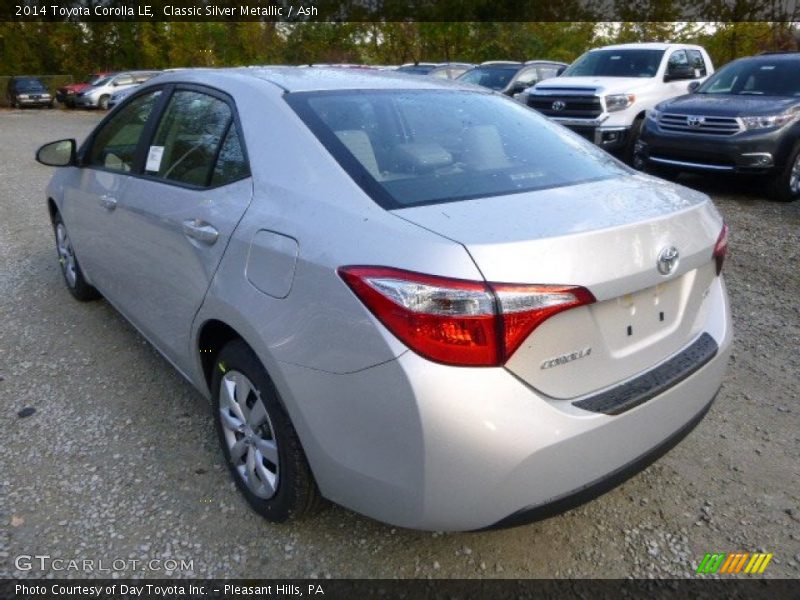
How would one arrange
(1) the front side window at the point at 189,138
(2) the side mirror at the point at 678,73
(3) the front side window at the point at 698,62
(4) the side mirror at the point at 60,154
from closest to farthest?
(1) the front side window at the point at 189,138 < (4) the side mirror at the point at 60,154 < (2) the side mirror at the point at 678,73 < (3) the front side window at the point at 698,62

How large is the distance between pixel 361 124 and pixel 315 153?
0.32 m

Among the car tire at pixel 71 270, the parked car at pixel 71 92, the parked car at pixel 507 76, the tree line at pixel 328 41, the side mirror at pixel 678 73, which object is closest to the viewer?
the car tire at pixel 71 270

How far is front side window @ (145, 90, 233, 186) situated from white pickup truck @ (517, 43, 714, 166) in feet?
25.7

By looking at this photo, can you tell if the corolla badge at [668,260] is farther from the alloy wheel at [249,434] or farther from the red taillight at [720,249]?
the alloy wheel at [249,434]

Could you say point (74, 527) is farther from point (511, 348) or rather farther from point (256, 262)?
point (511, 348)

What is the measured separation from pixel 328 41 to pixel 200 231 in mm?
32748

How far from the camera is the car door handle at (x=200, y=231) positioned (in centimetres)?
237

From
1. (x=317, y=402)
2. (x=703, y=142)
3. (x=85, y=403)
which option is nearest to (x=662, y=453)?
(x=317, y=402)

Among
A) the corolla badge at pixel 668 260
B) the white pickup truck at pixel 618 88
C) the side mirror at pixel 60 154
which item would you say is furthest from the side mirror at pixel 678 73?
the corolla badge at pixel 668 260

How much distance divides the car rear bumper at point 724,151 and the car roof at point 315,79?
5464mm

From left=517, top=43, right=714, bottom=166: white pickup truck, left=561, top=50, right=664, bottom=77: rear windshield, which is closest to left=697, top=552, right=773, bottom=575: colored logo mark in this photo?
left=517, top=43, right=714, bottom=166: white pickup truck

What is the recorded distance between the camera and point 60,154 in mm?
4031

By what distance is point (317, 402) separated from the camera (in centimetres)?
193

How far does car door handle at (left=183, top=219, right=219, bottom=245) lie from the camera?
7.77 ft
